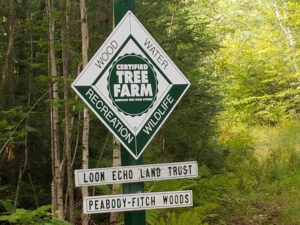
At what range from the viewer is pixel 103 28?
8.26m

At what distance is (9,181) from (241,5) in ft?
52.7

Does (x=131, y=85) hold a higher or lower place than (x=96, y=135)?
lower

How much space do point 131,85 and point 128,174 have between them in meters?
0.61

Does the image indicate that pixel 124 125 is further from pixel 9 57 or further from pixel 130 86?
pixel 9 57

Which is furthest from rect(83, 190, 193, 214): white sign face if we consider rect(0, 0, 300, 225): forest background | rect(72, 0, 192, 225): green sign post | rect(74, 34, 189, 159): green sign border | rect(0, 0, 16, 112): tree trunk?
rect(0, 0, 16, 112): tree trunk

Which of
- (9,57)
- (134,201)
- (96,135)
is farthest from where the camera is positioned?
(96,135)

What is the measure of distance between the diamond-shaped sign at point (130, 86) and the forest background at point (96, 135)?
1119mm

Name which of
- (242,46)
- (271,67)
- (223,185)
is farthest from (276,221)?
(242,46)

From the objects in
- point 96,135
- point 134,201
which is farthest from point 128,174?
point 96,135

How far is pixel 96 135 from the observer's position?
26.9 feet

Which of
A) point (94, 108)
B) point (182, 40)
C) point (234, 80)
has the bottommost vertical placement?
point (94, 108)

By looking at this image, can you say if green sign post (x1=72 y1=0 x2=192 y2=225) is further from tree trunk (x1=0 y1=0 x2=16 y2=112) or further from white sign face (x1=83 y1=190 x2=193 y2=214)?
tree trunk (x1=0 y1=0 x2=16 y2=112)

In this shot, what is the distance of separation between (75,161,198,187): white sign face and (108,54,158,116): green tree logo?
1.27 feet

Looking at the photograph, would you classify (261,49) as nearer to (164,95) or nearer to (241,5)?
(241,5)
